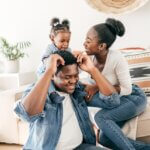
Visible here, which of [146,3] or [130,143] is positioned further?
→ [146,3]

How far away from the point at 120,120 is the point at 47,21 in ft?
5.82

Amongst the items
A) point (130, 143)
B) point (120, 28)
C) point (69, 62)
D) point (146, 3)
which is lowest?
point (130, 143)

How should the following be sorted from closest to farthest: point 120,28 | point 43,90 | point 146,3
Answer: point 43,90 < point 120,28 < point 146,3

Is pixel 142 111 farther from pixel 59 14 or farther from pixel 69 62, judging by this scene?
pixel 59 14

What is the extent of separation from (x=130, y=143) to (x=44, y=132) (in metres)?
0.60

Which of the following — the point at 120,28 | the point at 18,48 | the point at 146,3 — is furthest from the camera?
the point at 18,48

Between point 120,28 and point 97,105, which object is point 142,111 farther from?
point 120,28

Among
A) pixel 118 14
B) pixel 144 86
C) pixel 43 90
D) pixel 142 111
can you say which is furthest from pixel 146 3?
pixel 43 90

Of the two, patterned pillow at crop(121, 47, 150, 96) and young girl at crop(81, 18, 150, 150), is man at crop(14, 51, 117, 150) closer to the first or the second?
young girl at crop(81, 18, 150, 150)

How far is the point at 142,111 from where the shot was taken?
194 centimetres

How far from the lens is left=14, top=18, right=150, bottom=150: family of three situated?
133cm

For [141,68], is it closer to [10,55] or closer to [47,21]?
[47,21]

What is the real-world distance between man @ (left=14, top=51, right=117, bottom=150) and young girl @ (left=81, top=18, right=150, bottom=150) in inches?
11.0

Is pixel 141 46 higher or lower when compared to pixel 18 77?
higher
